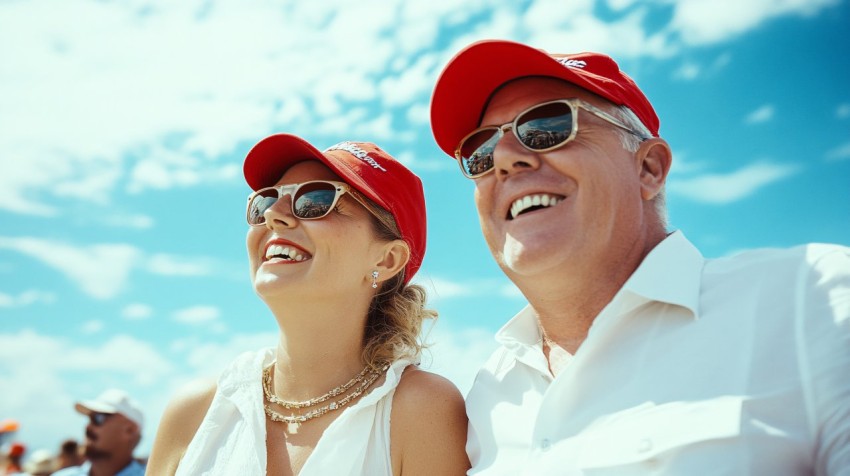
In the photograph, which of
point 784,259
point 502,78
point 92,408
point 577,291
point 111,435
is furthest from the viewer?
point 92,408

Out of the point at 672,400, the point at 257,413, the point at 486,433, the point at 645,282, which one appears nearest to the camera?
the point at 672,400

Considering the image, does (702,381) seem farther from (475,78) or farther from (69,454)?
(69,454)

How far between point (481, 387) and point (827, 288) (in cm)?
135

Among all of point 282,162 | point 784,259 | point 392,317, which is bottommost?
point 784,259

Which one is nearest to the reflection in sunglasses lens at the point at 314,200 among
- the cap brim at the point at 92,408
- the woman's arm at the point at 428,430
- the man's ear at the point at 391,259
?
the man's ear at the point at 391,259

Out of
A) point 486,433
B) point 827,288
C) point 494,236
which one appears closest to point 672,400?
point 827,288

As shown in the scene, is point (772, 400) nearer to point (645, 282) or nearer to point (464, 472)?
point (645, 282)

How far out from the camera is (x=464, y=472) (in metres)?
2.85

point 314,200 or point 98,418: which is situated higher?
point 314,200

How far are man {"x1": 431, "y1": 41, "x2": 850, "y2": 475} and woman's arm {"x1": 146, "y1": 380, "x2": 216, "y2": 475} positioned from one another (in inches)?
58.5

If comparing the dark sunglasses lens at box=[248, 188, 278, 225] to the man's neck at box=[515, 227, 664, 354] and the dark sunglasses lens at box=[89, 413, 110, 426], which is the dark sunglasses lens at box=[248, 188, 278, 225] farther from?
the dark sunglasses lens at box=[89, 413, 110, 426]

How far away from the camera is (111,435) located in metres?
7.29

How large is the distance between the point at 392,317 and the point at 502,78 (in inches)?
59.0

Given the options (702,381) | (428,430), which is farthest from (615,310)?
(428,430)
